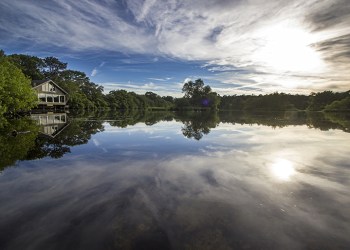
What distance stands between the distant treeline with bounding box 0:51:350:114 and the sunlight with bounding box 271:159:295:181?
2350 centimetres

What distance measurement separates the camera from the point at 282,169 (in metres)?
8.13

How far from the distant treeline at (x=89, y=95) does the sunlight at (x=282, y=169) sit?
925 inches

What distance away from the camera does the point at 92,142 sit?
42.6 feet

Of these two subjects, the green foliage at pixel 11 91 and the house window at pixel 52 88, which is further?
the house window at pixel 52 88

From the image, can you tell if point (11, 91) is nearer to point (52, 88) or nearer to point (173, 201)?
point (173, 201)

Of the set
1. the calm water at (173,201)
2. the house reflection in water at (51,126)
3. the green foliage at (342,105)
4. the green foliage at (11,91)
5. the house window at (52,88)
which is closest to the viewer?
the calm water at (173,201)

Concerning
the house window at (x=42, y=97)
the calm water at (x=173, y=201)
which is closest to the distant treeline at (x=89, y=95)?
the house window at (x=42, y=97)

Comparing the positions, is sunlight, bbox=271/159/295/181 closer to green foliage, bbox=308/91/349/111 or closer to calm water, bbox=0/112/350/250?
calm water, bbox=0/112/350/250

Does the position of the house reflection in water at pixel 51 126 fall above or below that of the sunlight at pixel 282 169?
below

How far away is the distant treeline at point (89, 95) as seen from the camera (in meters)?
26.8

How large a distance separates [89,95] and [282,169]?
74.2 m

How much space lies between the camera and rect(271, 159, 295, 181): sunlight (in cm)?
733

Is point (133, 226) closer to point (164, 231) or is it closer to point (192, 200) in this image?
point (164, 231)

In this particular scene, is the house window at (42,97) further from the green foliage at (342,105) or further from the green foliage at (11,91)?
the green foliage at (342,105)
